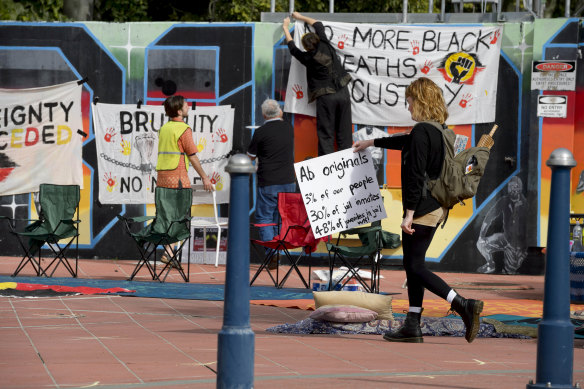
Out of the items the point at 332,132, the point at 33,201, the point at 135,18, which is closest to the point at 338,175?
the point at 332,132

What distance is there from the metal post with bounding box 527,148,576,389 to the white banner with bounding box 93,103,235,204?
931 centimetres

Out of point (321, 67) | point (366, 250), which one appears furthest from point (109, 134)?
point (366, 250)

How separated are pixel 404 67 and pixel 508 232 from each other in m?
2.58

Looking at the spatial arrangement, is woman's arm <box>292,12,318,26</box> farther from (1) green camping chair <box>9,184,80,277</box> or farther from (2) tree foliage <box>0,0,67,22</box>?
(2) tree foliage <box>0,0,67,22</box>

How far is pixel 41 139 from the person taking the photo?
574 inches

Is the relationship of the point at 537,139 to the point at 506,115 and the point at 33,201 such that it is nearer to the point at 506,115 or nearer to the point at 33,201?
the point at 506,115

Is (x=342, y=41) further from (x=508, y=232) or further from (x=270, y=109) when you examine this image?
(x=508, y=232)

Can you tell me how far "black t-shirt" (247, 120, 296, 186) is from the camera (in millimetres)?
13156

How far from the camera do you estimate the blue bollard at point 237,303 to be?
5227mm

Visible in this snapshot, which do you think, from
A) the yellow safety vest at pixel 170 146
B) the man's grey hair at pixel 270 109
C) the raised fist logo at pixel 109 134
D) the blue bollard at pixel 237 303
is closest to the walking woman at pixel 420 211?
the blue bollard at pixel 237 303

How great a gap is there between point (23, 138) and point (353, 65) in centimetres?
472

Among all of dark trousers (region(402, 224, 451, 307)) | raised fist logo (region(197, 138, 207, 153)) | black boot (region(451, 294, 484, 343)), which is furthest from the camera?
raised fist logo (region(197, 138, 207, 153))

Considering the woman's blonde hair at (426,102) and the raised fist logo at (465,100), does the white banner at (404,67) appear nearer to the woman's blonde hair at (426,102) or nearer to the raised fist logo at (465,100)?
the raised fist logo at (465,100)

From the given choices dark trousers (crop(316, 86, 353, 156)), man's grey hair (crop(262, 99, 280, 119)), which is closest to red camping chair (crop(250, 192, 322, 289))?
man's grey hair (crop(262, 99, 280, 119))
